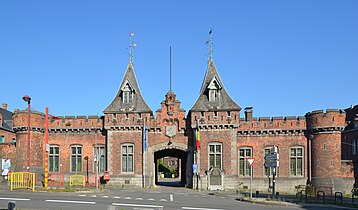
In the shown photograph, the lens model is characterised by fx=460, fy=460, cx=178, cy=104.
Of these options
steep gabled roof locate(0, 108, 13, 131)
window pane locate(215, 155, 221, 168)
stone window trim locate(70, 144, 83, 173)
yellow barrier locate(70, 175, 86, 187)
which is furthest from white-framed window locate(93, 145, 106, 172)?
steep gabled roof locate(0, 108, 13, 131)

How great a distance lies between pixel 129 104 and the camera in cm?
4181

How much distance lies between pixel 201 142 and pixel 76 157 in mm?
→ 11696

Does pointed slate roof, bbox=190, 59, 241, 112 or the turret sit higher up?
pointed slate roof, bbox=190, 59, 241, 112

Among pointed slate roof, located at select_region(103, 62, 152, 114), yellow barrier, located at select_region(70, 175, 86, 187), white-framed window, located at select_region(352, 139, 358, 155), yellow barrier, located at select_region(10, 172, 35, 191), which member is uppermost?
pointed slate roof, located at select_region(103, 62, 152, 114)

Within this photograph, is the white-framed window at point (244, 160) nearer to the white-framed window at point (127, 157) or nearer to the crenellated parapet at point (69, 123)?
the white-framed window at point (127, 157)

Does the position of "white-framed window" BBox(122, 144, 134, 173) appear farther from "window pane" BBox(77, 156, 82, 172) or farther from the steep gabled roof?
the steep gabled roof

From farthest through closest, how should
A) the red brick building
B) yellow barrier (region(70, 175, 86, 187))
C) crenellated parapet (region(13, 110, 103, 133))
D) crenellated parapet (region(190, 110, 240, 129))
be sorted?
crenellated parapet (region(13, 110, 103, 133)) < crenellated parapet (region(190, 110, 240, 129)) < the red brick building < yellow barrier (region(70, 175, 86, 187))

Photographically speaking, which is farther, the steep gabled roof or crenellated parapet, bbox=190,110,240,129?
the steep gabled roof

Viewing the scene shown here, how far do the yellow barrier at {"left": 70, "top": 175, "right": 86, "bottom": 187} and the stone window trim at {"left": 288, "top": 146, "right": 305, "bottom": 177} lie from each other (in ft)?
58.2

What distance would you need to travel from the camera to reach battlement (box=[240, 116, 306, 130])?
3984 cm

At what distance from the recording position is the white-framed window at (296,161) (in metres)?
39.8

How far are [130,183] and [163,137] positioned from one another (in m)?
4.96

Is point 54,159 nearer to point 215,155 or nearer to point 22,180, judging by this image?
point 22,180

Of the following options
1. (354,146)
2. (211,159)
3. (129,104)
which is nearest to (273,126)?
(211,159)
